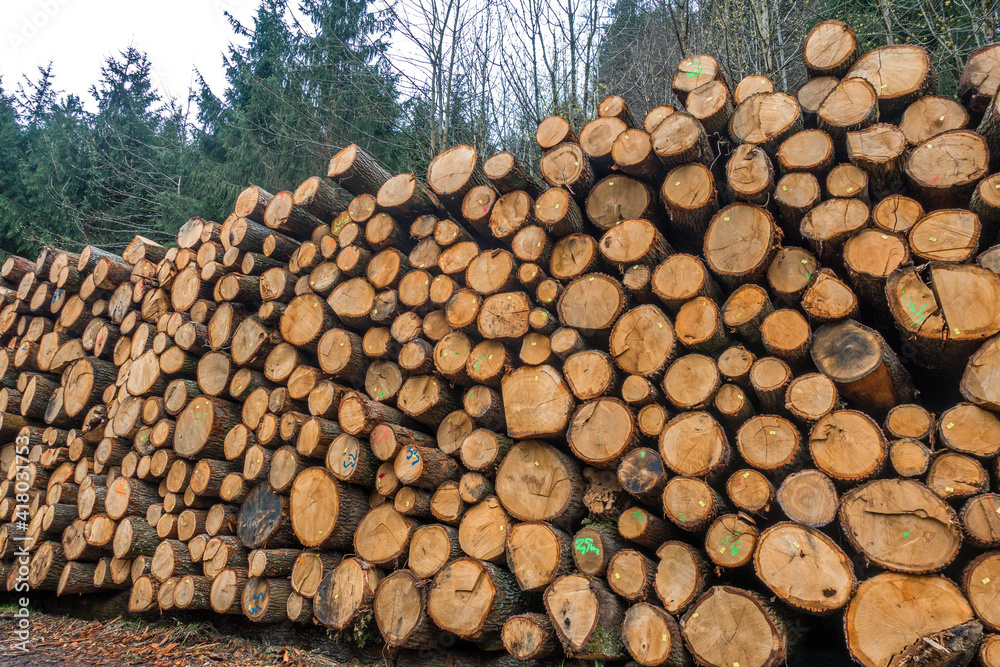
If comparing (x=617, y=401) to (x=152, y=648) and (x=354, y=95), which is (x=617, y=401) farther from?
(x=354, y=95)

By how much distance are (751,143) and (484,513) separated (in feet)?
8.03

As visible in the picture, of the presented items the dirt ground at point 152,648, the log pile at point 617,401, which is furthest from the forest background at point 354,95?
the dirt ground at point 152,648

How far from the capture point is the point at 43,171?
1249 cm

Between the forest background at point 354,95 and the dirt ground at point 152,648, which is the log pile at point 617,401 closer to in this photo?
the dirt ground at point 152,648

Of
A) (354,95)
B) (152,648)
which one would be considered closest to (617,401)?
(152,648)

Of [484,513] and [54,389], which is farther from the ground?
[54,389]

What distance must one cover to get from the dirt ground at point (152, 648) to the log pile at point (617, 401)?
191 mm

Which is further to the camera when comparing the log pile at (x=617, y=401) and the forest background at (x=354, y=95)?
the forest background at (x=354, y=95)

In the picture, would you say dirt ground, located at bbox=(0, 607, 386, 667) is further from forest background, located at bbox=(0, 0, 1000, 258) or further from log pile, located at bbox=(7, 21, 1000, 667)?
forest background, located at bbox=(0, 0, 1000, 258)

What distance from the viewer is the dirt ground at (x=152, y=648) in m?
3.38

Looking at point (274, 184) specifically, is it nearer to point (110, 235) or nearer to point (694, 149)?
point (110, 235)

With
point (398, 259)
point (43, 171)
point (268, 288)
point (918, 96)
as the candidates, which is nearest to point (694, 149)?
point (918, 96)

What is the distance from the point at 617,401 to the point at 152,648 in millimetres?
Result: 3448

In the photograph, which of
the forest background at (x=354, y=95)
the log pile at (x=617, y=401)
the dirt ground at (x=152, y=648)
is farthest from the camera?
the forest background at (x=354, y=95)
